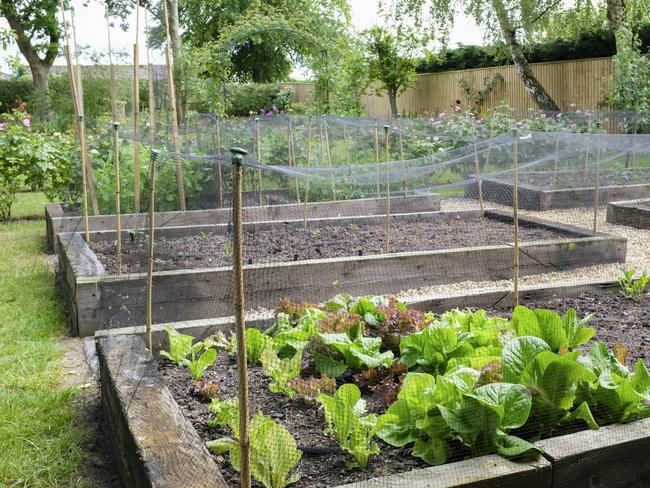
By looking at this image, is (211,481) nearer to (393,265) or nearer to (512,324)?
(512,324)

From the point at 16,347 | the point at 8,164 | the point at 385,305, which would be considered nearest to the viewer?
the point at 385,305

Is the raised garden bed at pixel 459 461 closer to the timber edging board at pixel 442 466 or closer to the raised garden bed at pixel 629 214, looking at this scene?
the timber edging board at pixel 442 466

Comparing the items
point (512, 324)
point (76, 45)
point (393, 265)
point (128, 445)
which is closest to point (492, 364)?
point (512, 324)

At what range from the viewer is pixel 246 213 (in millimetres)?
7367

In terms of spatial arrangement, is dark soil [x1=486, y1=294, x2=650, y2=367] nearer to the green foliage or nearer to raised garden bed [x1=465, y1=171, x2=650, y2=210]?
the green foliage

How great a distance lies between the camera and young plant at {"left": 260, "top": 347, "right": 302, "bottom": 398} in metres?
2.92

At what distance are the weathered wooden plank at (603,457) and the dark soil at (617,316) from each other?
1.04 metres

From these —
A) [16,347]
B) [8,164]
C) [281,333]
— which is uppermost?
[8,164]

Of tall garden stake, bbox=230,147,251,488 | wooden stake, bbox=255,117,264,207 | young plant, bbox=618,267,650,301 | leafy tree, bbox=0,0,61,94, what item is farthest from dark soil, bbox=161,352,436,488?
leafy tree, bbox=0,0,61,94

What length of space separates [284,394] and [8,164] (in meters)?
7.39

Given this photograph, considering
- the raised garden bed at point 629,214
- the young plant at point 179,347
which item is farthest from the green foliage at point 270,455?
the raised garden bed at point 629,214

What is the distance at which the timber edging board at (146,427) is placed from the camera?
7.08 feet

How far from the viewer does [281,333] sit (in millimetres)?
3277

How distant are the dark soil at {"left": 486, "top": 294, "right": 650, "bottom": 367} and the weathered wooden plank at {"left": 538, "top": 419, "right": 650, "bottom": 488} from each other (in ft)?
3.41
